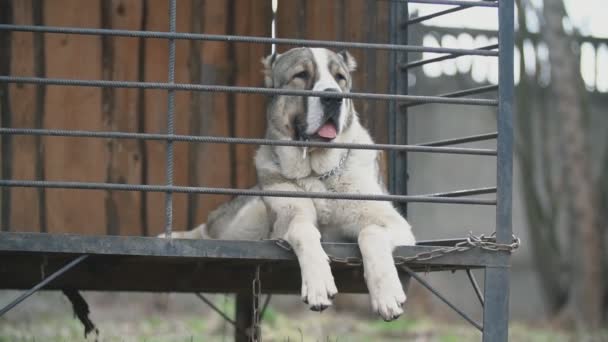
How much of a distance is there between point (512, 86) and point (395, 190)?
4.65ft

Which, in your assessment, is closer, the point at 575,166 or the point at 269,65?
the point at 269,65

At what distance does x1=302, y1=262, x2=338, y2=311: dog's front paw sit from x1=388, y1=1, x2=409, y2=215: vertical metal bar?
169 cm

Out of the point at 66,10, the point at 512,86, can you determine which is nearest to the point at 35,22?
the point at 66,10

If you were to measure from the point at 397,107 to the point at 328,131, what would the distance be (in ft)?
3.02

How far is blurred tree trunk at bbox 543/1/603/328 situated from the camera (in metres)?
13.1

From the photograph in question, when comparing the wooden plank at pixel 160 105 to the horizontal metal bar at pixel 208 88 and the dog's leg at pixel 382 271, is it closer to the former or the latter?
the horizontal metal bar at pixel 208 88

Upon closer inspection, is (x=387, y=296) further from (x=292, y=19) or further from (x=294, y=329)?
(x=294, y=329)

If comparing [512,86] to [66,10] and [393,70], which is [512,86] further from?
[66,10]

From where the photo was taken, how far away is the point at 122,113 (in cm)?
719

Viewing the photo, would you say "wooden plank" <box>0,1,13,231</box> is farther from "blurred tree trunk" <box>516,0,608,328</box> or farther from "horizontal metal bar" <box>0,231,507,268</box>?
"blurred tree trunk" <box>516,0,608,328</box>

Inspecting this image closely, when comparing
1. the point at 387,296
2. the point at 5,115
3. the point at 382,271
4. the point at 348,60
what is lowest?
the point at 387,296

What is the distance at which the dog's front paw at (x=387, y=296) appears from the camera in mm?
4973

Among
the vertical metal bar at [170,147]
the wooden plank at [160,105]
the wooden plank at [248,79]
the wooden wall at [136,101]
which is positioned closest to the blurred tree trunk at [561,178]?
the wooden plank at [248,79]

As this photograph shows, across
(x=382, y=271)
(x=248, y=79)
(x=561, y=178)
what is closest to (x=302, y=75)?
(x=248, y=79)
